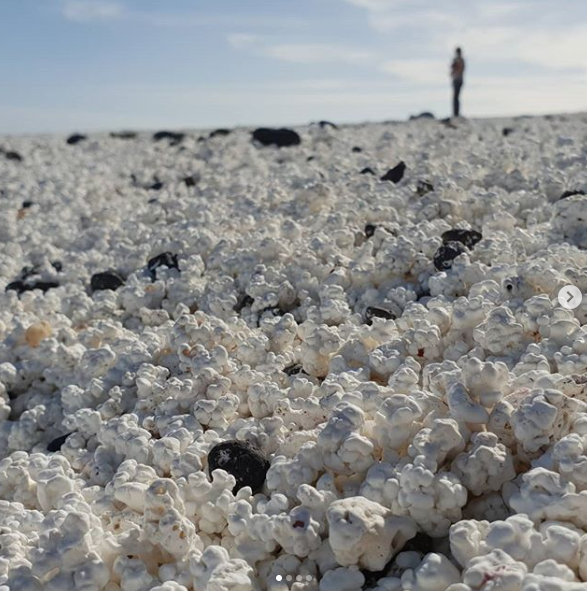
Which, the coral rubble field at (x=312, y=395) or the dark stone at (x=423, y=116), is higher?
the dark stone at (x=423, y=116)

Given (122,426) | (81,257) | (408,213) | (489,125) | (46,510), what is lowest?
(46,510)

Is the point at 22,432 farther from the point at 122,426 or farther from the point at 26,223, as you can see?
the point at 26,223

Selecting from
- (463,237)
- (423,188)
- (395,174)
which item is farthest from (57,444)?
(395,174)

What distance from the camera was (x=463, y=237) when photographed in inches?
179

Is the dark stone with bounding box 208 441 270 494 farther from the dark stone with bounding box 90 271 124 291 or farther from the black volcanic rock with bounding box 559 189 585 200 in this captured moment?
the black volcanic rock with bounding box 559 189 585 200

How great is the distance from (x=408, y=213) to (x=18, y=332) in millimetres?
2472

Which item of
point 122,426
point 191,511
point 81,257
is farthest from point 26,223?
point 191,511

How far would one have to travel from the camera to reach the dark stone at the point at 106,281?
5203mm

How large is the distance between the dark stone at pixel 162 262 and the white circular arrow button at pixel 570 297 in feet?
8.12

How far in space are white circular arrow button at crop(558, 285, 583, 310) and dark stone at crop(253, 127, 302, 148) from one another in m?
8.09

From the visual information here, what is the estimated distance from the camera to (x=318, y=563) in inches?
92.0

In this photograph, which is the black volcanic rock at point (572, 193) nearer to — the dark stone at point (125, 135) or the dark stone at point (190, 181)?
the dark stone at point (190, 181)

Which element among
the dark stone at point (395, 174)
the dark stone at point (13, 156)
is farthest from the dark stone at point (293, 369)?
the dark stone at point (13, 156)

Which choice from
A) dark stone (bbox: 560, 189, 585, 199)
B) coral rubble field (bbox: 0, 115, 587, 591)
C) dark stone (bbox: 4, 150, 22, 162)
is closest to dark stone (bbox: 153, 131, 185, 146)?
dark stone (bbox: 4, 150, 22, 162)
